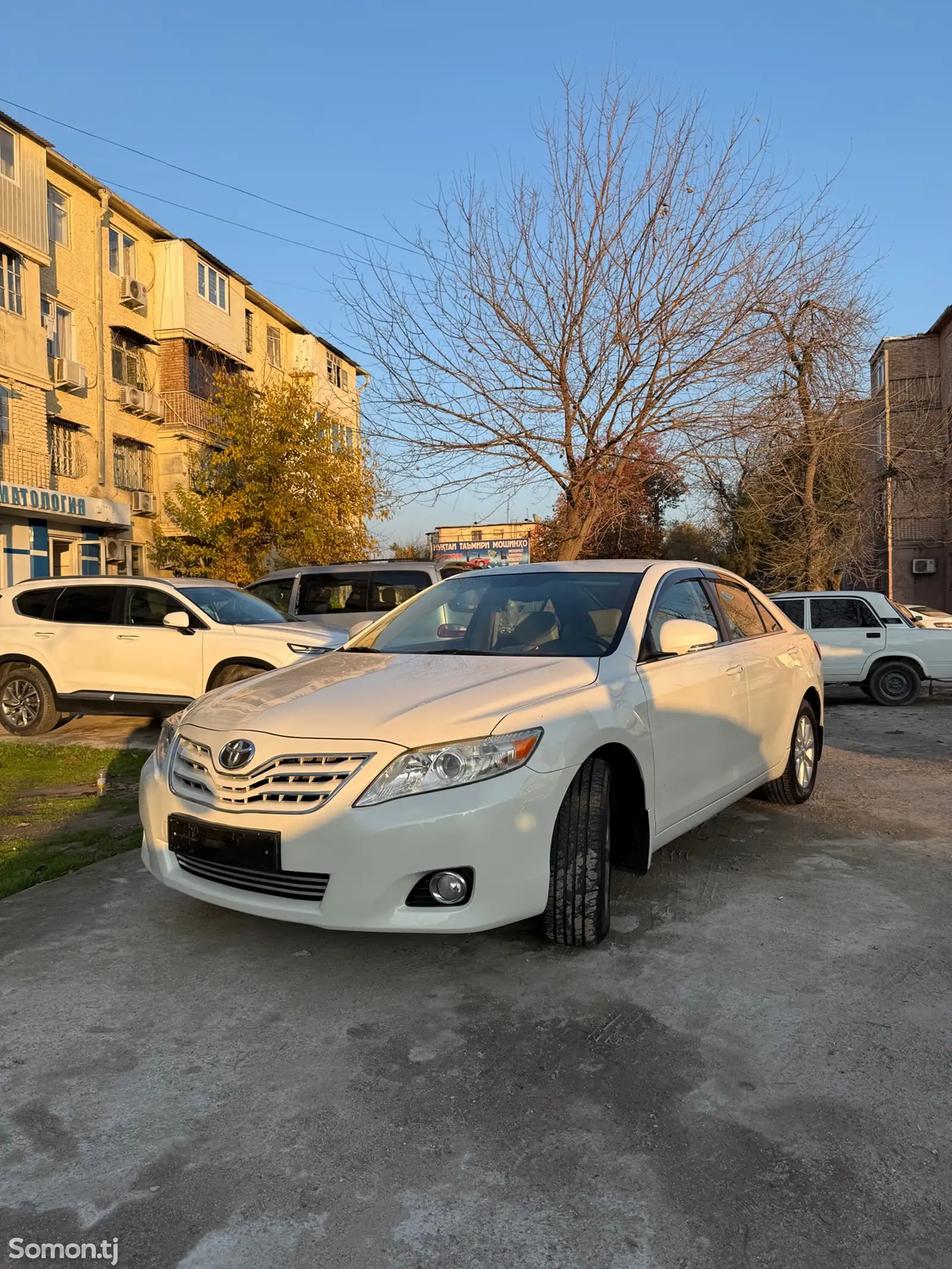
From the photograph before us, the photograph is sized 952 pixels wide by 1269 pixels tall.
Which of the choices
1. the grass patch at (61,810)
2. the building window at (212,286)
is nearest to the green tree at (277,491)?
the building window at (212,286)

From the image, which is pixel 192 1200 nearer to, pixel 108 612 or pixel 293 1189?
pixel 293 1189

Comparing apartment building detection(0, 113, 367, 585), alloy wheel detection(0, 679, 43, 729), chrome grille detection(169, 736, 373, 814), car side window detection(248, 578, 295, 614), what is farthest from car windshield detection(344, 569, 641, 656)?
apartment building detection(0, 113, 367, 585)

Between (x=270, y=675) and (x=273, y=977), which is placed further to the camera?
(x=270, y=675)

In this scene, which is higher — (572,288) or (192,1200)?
(572,288)

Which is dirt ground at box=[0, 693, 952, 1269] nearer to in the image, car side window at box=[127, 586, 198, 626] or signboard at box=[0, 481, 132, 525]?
car side window at box=[127, 586, 198, 626]

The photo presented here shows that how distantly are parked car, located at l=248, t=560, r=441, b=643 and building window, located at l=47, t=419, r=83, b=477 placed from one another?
43.0ft

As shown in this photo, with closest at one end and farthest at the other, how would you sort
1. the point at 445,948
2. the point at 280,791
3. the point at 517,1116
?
the point at 517,1116 → the point at 280,791 → the point at 445,948

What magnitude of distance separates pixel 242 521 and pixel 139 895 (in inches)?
729

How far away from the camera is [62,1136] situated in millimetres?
2480

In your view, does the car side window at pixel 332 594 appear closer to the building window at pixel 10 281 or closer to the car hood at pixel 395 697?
the car hood at pixel 395 697

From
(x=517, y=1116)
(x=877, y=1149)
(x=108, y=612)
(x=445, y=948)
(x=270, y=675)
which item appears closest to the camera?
(x=877, y=1149)

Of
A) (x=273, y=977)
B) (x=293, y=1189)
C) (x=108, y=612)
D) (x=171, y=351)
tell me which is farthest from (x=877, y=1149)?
(x=171, y=351)

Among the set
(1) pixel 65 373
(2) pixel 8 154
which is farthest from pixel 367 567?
(2) pixel 8 154

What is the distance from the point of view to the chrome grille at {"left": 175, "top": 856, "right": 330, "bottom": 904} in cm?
329
